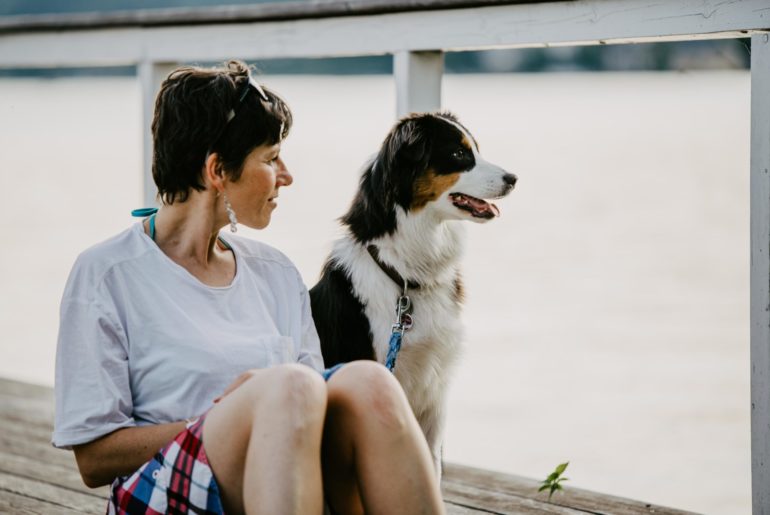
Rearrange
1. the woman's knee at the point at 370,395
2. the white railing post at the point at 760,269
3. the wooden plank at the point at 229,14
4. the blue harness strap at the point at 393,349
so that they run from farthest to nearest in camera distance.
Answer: the wooden plank at the point at 229,14
the blue harness strap at the point at 393,349
the white railing post at the point at 760,269
the woman's knee at the point at 370,395

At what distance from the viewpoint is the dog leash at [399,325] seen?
93.5 inches

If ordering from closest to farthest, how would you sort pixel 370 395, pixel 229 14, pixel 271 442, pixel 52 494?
pixel 271 442
pixel 370 395
pixel 52 494
pixel 229 14

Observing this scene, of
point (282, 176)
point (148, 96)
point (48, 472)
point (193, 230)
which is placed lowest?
point (48, 472)

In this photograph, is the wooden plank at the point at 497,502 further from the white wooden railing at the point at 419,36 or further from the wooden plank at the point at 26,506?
the wooden plank at the point at 26,506

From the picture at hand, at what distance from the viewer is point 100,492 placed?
265 centimetres

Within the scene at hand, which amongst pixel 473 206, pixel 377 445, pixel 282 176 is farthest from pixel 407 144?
pixel 377 445

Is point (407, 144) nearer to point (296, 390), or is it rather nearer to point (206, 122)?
point (206, 122)

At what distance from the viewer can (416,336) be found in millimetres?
2467

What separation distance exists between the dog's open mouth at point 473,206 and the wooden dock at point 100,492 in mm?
751

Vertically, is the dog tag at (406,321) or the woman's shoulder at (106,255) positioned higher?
the woman's shoulder at (106,255)

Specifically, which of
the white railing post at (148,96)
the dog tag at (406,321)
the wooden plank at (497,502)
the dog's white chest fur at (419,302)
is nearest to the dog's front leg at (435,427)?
the dog's white chest fur at (419,302)

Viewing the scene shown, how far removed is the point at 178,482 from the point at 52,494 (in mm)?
1200

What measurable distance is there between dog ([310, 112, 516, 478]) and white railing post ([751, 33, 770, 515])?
25.7 inches

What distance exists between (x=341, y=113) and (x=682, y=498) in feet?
42.2
